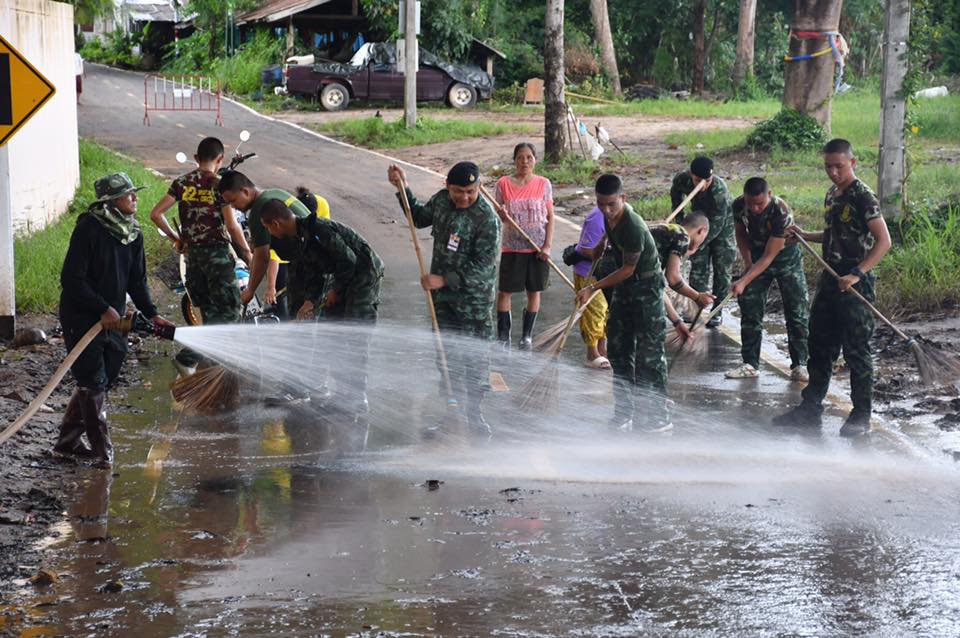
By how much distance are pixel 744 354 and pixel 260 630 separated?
564 cm

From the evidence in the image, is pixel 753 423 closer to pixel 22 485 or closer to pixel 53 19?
pixel 22 485

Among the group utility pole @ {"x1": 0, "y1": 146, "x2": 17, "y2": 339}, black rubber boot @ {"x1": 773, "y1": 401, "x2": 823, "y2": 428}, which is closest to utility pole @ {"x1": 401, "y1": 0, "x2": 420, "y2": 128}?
utility pole @ {"x1": 0, "y1": 146, "x2": 17, "y2": 339}

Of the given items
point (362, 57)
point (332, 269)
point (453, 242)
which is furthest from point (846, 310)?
point (362, 57)

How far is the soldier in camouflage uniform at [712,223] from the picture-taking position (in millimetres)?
10594

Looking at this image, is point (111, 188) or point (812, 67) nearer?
point (111, 188)

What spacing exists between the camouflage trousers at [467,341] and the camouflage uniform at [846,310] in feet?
6.83

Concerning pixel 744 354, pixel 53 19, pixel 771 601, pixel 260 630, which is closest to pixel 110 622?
pixel 260 630

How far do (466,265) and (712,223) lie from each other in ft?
11.0

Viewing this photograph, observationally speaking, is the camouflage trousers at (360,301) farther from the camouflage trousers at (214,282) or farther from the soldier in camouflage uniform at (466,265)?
the camouflage trousers at (214,282)

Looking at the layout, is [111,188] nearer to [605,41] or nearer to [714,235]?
[714,235]

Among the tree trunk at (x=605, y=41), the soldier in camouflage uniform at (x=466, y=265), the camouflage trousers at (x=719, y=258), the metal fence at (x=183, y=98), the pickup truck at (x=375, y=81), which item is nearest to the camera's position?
the soldier in camouflage uniform at (x=466, y=265)

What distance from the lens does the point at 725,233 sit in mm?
10820

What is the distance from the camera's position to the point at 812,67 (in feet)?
68.3

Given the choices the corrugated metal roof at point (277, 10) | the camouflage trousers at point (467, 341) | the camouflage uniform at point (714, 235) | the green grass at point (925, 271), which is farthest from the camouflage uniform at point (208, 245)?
the corrugated metal roof at point (277, 10)
